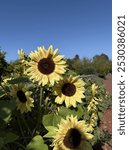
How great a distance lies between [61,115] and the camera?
2836 mm

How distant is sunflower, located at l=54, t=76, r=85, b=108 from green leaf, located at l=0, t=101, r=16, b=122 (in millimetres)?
315

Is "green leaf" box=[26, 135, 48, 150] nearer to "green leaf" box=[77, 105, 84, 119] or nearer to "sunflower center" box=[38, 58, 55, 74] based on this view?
"green leaf" box=[77, 105, 84, 119]

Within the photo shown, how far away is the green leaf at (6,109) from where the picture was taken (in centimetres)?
A: 265

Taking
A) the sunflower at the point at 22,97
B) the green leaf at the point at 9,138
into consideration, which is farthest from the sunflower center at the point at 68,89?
the green leaf at the point at 9,138

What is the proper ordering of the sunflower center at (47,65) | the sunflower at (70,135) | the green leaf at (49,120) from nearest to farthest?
the sunflower at (70,135) → the green leaf at (49,120) → the sunflower center at (47,65)

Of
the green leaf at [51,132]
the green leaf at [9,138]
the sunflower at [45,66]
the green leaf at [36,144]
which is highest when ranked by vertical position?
the sunflower at [45,66]

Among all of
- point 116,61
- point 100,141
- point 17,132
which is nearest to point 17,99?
point 17,132

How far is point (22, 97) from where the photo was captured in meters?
2.93

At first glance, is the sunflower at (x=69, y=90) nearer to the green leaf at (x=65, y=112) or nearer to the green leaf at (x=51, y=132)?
the green leaf at (x=65, y=112)

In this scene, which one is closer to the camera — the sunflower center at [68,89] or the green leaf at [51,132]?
the green leaf at [51,132]

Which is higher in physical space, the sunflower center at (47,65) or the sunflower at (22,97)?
the sunflower center at (47,65)

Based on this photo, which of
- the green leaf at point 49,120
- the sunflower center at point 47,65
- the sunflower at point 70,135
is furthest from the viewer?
the sunflower center at point 47,65

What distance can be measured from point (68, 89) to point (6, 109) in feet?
1.62

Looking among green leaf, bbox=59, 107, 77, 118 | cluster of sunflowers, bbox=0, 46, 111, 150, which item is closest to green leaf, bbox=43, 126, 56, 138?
cluster of sunflowers, bbox=0, 46, 111, 150
